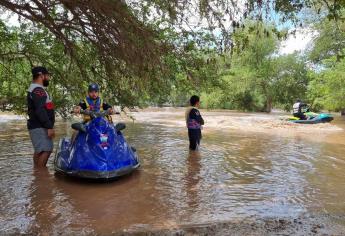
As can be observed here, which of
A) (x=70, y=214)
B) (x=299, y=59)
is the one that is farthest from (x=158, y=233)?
(x=299, y=59)

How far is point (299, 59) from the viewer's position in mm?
36844

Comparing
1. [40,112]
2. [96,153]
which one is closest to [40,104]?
[40,112]

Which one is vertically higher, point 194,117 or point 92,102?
point 92,102

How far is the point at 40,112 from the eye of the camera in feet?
22.9

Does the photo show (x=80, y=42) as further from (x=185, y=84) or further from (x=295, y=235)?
(x=295, y=235)

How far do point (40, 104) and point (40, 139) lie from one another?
2.13 ft

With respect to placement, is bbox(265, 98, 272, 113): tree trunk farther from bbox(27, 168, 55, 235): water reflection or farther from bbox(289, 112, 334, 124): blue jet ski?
bbox(27, 168, 55, 235): water reflection

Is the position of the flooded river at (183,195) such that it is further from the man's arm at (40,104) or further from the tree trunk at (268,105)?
the tree trunk at (268,105)

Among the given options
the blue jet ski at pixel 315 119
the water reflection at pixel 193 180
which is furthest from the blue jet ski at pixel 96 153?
the blue jet ski at pixel 315 119

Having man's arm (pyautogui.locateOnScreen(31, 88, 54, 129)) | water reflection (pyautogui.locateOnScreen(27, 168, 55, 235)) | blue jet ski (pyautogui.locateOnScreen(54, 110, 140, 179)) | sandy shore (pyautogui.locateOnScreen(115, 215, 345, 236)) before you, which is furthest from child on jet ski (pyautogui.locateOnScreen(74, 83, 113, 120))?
sandy shore (pyautogui.locateOnScreen(115, 215, 345, 236))

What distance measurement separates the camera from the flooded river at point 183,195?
15.8ft

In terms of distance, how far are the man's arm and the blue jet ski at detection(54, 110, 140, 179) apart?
1.70 ft

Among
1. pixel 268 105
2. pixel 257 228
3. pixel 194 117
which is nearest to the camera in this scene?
pixel 257 228

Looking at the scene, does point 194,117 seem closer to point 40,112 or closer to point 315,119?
point 40,112
